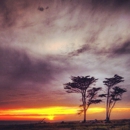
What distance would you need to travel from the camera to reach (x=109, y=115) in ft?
166

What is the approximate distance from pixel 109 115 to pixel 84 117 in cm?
950

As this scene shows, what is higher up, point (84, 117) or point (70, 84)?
point (70, 84)

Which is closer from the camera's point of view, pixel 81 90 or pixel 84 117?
pixel 84 117

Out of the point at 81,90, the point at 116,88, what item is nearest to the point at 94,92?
the point at 81,90

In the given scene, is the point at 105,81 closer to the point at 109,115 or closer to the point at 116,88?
the point at 116,88

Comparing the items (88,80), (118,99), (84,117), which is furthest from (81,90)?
(118,99)

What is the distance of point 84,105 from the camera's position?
46.7 metres

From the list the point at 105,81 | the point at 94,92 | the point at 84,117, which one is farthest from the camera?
the point at 105,81

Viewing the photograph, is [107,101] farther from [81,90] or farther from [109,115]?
[81,90]

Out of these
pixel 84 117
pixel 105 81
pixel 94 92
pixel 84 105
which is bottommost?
pixel 84 117

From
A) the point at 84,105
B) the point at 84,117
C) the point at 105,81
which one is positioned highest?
the point at 105,81

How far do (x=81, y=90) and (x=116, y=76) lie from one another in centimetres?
973

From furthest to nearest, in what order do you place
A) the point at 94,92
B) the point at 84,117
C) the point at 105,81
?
the point at 105,81, the point at 94,92, the point at 84,117

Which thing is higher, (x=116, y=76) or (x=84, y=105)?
(x=116, y=76)
